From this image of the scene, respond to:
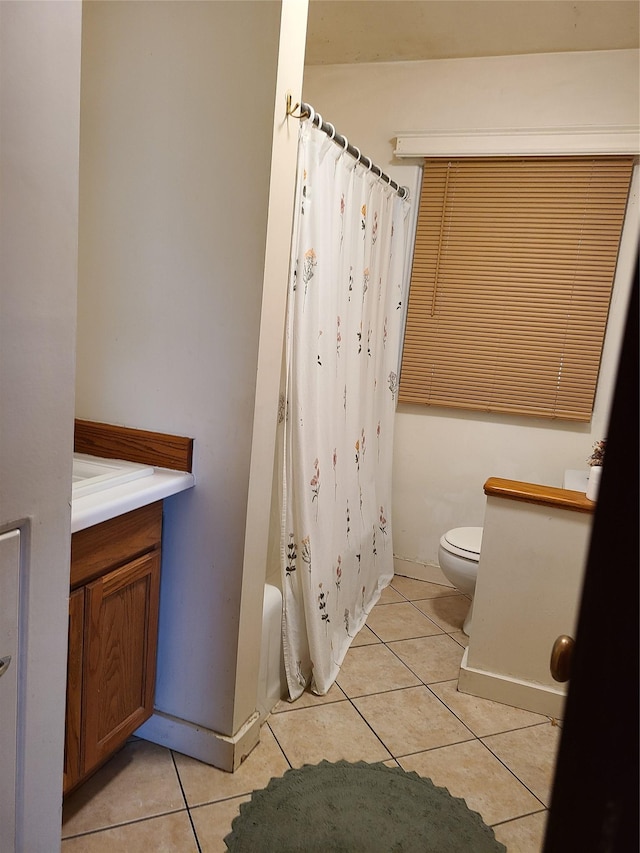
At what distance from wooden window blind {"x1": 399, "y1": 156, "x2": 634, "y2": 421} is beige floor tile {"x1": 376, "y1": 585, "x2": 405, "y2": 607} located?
1002 mm

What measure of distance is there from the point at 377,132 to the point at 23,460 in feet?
8.86

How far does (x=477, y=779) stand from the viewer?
178 cm

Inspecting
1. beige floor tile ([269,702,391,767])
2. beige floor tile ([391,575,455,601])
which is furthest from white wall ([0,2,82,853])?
beige floor tile ([391,575,455,601])

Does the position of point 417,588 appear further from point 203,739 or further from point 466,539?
point 203,739

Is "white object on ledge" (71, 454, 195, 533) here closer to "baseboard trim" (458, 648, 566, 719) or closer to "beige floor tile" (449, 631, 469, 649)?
"baseboard trim" (458, 648, 566, 719)

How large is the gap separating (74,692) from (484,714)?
4.67 feet

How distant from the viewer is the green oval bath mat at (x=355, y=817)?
152 cm

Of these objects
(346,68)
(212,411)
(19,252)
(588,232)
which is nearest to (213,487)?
(212,411)

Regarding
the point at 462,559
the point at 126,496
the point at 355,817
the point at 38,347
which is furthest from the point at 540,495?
the point at 38,347

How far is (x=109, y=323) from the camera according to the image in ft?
5.64

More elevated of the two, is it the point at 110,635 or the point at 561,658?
the point at 561,658

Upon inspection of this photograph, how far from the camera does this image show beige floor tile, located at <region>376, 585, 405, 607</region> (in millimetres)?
2959

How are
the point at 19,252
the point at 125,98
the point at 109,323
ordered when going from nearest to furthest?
the point at 19,252 → the point at 125,98 → the point at 109,323

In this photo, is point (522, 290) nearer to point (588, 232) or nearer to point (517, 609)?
point (588, 232)
